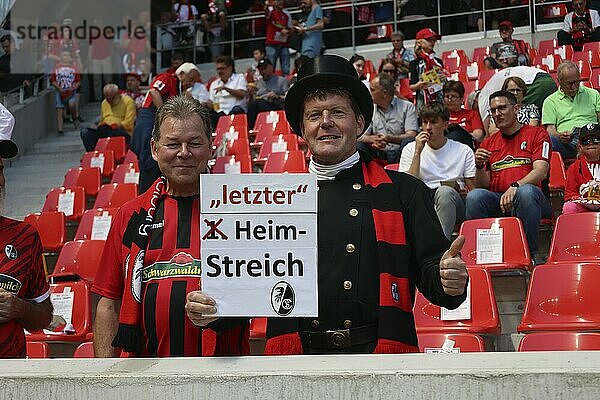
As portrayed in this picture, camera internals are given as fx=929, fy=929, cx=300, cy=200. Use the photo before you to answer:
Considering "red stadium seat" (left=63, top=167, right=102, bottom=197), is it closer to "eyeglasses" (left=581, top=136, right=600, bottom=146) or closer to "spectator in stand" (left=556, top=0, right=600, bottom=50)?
"eyeglasses" (left=581, top=136, right=600, bottom=146)

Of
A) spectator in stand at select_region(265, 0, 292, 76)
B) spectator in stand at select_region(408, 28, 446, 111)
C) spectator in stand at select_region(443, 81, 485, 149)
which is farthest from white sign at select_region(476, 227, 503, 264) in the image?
spectator in stand at select_region(265, 0, 292, 76)

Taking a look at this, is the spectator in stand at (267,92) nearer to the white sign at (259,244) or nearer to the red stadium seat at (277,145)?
the red stadium seat at (277,145)

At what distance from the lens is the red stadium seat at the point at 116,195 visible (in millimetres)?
8055

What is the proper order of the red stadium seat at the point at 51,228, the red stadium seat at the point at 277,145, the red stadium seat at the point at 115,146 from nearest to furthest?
the red stadium seat at the point at 51,228 < the red stadium seat at the point at 277,145 < the red stadium seat at the point at 115,146

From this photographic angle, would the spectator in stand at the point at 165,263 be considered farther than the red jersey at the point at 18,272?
No

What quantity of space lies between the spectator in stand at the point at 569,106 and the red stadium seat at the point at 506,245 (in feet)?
8.09

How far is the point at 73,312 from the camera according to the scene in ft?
16.6

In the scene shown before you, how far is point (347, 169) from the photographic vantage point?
262 centimetres

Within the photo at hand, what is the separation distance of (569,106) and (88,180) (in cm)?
461

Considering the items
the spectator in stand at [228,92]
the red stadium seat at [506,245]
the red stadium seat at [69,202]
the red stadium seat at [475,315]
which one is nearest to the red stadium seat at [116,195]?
the red stadium seat at [69,202]

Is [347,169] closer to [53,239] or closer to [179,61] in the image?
[53,239]

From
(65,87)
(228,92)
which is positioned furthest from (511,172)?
(65,87)

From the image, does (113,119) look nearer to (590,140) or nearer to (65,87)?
(65,87)

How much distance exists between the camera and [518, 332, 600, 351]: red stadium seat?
3738 millimetres
